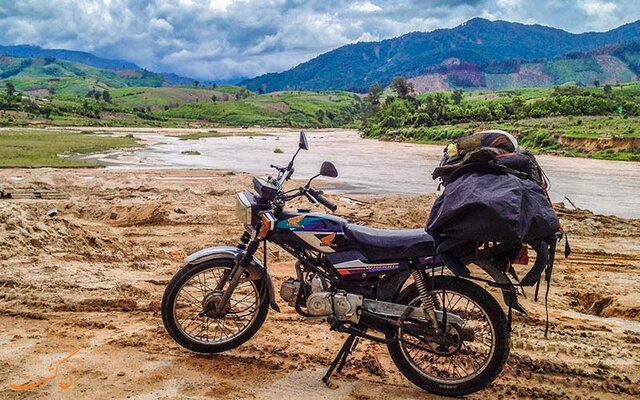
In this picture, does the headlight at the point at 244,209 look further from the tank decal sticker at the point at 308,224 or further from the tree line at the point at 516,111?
the tree line at the point at 516,111

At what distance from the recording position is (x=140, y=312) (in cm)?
560

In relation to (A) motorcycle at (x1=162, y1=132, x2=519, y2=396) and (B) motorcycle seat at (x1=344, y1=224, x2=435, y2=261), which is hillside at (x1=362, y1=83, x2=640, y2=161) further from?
(B) motorcycle seat at (x1=344, y1=224, x2=435, y2=261)

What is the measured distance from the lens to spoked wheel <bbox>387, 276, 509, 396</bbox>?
3.93m

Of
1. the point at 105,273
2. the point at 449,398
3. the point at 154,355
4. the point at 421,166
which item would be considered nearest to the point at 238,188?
the point at 105,273

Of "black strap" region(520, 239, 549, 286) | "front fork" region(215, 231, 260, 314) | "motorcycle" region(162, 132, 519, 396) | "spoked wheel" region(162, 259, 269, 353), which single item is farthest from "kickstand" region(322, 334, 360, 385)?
"black strap" region(520, 239, 549, 286)

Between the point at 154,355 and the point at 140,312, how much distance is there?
3.86ft

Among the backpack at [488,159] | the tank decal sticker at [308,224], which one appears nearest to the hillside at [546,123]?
the backpack at [488,159]

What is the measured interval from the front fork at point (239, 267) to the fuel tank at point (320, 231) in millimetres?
413

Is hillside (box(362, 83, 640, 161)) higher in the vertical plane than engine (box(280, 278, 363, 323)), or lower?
higher

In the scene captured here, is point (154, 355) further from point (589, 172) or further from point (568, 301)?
point (589, 172)

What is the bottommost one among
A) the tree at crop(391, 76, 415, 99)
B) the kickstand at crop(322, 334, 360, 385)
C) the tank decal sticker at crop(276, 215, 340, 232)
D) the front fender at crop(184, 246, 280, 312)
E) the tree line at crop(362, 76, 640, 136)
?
the kickstand at crop(322, 334, 360, 385)

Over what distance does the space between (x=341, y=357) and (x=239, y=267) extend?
1138mm

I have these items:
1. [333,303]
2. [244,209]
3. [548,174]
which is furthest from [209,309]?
[548,174]

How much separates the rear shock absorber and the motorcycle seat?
0.18m
